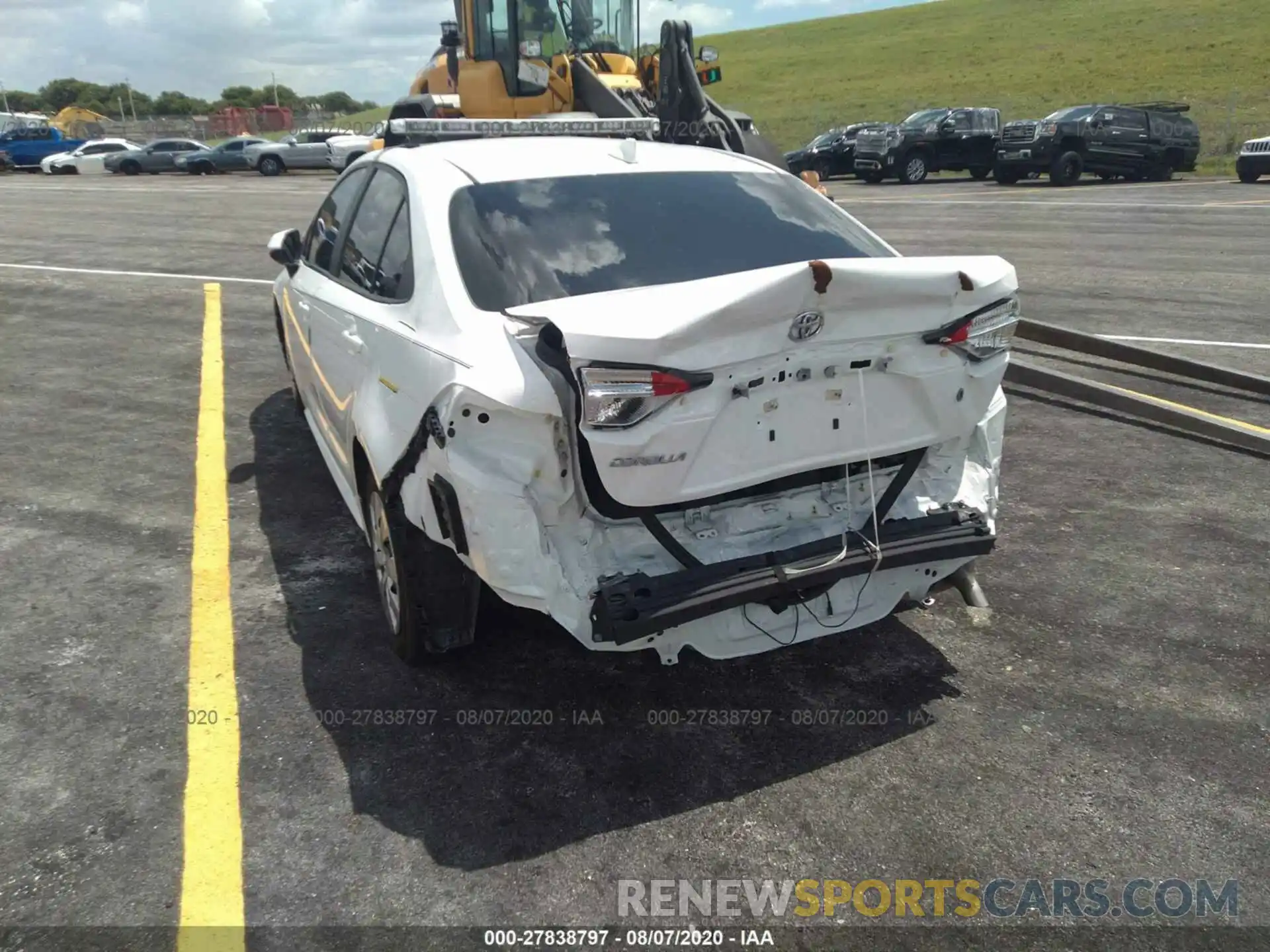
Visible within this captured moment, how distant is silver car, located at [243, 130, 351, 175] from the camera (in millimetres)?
34406

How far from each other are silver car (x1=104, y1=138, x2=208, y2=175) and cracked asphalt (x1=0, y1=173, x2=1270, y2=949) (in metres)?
34.4

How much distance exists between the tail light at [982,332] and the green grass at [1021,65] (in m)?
28.7

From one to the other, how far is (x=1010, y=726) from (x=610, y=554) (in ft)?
4.96

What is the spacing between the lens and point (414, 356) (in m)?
3.28

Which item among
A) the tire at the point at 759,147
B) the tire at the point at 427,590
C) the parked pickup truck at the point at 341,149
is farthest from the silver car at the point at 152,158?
the tire at the point at 427,590

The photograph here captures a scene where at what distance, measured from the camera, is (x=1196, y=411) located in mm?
6445

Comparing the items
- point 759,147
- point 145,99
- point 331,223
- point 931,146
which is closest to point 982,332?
point 331,223

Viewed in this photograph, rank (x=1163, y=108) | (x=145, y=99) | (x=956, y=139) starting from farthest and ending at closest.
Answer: (x=145, y=99) → (x=956, y=139) → (x=1163, y=108)

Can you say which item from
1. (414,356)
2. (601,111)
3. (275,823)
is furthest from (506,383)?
(601,111)

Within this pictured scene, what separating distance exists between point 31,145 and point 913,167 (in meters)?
34.0

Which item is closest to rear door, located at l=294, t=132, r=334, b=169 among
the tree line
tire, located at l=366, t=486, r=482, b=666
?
tire, located at l=366, t=486, r=482, b=666

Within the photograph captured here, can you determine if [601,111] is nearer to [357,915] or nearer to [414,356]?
[414,356]

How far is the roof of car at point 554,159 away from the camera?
391 centimetres

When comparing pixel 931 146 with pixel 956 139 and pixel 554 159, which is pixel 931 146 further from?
pixel 554 159
